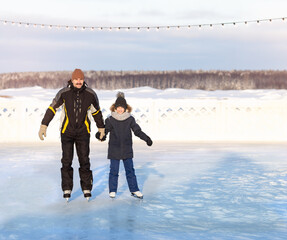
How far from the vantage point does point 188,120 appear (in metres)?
18.0

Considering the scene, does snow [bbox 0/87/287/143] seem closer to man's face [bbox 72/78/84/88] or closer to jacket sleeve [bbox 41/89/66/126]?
jacket sleeve [bbox 41/89/66/126]

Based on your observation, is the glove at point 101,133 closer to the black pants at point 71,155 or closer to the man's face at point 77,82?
the black pants at point 71,155

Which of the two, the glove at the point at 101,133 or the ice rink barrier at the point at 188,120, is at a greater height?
the glove at the point at 101,133

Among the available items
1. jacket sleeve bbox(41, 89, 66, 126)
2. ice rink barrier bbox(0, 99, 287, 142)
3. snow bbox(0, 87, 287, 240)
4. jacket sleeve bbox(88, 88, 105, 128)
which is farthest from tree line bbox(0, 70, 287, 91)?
jacket sleeve bbox(41, 89, 66, 126)

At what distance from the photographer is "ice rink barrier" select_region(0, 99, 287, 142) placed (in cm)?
1686

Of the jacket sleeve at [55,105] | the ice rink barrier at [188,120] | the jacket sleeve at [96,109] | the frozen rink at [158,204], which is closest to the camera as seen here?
the frozen rink at [158,204]

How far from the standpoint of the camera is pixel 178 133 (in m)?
17.5

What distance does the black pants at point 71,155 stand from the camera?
19.2ft

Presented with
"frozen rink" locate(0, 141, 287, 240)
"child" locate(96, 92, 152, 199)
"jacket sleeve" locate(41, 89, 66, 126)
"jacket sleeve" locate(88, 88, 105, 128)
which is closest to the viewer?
"frozen rink" locate(0, 141, 287, 240)

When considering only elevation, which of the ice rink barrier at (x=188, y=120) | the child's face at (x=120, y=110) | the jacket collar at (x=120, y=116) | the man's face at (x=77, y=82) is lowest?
the ice rink barrier at (x=188, y=120)

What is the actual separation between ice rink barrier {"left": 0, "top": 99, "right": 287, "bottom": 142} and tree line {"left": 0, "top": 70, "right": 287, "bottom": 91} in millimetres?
16034

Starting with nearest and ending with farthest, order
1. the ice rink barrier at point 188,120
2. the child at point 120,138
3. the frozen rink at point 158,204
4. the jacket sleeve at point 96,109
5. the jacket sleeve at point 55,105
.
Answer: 1. the frozen rink at point 158,204
2. the jacket sleeve at point 55,105
3. the jacket sleeve at point 96,109
4. the child at point 120,138
5. the ice rink barrier at point 188,120

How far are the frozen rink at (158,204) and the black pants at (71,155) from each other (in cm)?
22

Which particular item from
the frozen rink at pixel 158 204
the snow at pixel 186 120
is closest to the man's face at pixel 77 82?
the frozen rink at pixel 158 204
